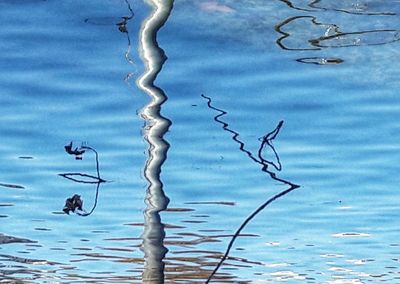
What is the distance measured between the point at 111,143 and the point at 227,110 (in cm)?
90

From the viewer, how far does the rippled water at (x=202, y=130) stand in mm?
5066

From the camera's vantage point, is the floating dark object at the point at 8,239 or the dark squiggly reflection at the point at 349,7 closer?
the dark squiggly reflection at the point at 349,7

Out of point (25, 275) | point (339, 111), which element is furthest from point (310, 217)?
point (25, 275)

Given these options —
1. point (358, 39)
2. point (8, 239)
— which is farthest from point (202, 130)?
point (8, 239)

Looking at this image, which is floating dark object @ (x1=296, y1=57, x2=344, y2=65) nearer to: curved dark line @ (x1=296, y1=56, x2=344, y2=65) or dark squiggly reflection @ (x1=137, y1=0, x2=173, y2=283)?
curved dark line @ (x1=296, y1=56, x2=344, y2=65)

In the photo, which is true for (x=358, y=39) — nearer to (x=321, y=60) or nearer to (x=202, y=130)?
(x=321, y=60)

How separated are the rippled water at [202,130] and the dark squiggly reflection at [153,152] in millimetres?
2633

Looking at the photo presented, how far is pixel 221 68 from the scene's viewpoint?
17.1 feet

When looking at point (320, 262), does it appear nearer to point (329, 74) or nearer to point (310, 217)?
point (310, 217)

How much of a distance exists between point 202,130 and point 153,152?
339 centimetres

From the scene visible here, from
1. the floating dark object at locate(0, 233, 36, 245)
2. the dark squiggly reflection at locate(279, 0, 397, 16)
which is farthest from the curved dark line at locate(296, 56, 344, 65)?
the floating dark object at locate(0, 233, 36, 245)

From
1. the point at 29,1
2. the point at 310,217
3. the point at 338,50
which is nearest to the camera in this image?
the point at 29,1

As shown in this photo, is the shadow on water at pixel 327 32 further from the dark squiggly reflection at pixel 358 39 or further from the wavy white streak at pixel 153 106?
the wavy white streak at pixel 153 106

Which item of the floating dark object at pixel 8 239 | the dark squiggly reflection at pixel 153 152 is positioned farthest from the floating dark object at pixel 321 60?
the dark squiggly reflection at pixel 153 152
